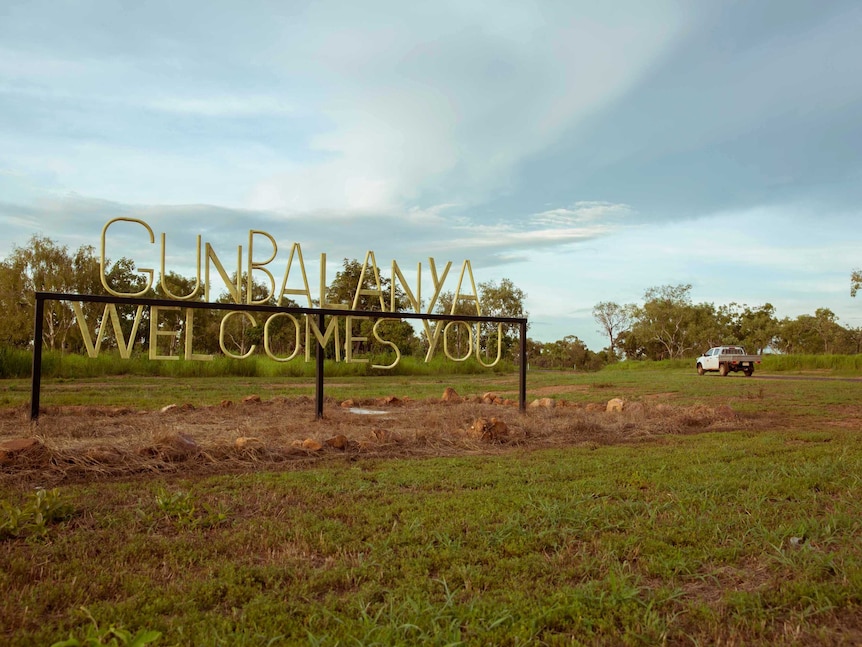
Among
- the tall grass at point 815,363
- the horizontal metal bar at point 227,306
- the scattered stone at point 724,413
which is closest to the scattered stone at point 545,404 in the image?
the horizontal metal bar at point 227,306

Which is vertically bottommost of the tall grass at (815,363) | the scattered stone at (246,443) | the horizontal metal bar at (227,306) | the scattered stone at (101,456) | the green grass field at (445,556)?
the green grass field at (445,556)

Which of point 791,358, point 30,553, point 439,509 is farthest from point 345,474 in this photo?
point 791,358

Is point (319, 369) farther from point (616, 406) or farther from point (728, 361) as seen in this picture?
point (728, 361)

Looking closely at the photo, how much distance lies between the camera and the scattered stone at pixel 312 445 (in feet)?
21.1

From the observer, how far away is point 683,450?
6758 millimetres

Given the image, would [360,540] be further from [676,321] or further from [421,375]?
[676,321]

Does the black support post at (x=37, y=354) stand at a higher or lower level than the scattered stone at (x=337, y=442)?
higher

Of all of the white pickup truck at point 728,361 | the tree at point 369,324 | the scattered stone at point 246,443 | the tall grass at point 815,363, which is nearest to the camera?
the scattered stone at point 246,443

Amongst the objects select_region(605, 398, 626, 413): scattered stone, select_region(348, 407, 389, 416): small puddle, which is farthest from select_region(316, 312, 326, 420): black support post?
select_region(605, 398, 626, 413): scattered stone

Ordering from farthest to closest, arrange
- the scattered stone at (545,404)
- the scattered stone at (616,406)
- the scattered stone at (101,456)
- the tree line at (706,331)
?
the tree line at (706,331) → the scattered stone at (545,404) → the scattered stone at (616,406) → the scattered stone at (101,456)

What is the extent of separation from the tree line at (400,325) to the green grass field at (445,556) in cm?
398

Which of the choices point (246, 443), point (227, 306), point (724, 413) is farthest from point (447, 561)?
point (724, 413)

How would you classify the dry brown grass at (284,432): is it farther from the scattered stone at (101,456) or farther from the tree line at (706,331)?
the tree line at (706,331)

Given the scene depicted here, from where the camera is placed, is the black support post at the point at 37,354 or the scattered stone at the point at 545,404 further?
the scattered stone at the point at 545,404
